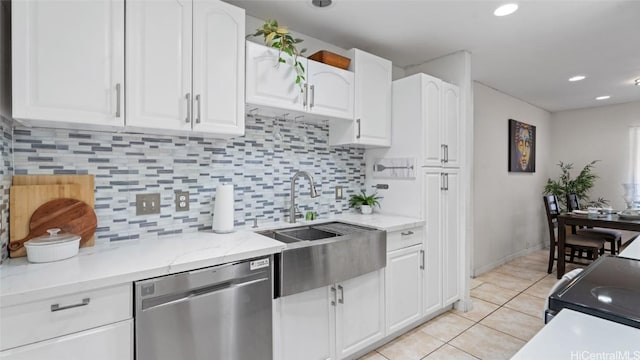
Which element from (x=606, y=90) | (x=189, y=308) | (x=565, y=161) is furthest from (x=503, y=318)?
(x=565, y=161)

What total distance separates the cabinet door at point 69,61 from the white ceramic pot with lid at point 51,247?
51cm

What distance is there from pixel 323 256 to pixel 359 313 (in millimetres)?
592

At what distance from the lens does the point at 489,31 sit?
2.41 meters

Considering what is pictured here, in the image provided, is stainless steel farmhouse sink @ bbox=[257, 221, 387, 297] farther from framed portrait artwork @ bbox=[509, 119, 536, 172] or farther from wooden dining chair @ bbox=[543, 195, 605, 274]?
framed portrait artwork @ bbox=[509, 119, 536, 172]

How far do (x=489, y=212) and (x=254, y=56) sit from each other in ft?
12.0

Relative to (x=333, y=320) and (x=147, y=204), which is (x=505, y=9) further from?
(x=147, y=204)

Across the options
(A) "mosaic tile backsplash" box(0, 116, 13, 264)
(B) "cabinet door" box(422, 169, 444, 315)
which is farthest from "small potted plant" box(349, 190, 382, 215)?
(A) "mosaic tile backsplash" box(0, 116, 13, 264)

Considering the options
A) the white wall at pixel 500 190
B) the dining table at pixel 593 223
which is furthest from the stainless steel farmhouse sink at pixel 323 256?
the dining table at pixel 593 223

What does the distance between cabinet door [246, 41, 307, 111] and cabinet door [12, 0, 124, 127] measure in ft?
2.15

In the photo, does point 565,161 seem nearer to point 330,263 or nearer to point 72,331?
point 330,263

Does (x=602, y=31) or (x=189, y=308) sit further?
(x=602, y=31)

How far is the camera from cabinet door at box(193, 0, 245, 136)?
161 centimetres

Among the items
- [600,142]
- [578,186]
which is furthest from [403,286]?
[600,142]

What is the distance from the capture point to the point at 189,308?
1.29 m
